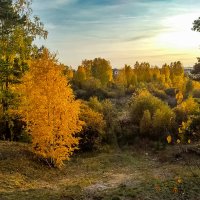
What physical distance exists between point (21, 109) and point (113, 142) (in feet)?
40.7

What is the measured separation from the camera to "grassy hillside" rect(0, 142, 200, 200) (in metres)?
17.9

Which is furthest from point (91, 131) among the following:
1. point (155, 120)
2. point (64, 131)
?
point (64, 131)

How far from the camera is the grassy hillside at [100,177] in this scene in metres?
17.9

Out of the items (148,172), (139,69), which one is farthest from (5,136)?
(139,69)

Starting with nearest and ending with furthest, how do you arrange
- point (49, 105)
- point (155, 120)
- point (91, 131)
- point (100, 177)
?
point (100, 177)
point (49, 105)
point (91, 131)
point (155, 120)

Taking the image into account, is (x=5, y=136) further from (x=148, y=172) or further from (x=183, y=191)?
(x=183, y=191)

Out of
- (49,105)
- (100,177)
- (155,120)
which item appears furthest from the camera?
(155,120)

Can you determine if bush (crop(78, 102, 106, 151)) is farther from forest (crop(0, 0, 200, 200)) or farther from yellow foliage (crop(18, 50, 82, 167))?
yellow foliage (crop(18, 50, 82, 167))

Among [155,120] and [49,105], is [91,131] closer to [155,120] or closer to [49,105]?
[155,120]

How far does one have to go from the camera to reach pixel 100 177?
22766mm

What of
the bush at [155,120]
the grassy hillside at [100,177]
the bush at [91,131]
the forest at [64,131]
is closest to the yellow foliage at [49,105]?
the forest at [64,131]

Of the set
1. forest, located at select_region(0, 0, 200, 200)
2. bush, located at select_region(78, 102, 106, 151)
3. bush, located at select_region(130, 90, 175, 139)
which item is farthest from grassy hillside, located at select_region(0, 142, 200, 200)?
bush, located at select_region(130, 90, 175, 139)

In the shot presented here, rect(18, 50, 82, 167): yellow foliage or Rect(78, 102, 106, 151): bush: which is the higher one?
Rect(18, 50, 82, 167): yellow foliage

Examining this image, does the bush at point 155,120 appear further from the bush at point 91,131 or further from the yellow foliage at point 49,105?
the yellow foliage at point 49,105
